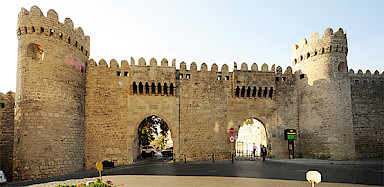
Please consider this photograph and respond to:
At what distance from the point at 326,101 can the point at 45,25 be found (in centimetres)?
1931

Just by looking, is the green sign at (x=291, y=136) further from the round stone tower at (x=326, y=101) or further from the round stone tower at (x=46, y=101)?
the round stone tower at (x=46, y=101)

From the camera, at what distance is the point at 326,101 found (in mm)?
19578

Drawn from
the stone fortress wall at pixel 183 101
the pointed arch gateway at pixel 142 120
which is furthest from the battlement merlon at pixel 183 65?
the pointed arch gateway at pixel 142 120

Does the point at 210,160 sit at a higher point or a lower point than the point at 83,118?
lower

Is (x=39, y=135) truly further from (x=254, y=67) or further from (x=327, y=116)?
(x=327, y=116)

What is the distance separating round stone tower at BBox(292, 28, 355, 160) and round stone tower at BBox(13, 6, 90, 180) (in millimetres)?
16303

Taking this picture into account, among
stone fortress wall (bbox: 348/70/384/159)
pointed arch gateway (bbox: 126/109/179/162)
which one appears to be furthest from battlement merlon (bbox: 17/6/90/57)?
stone fortress wall (bbox: 348/70/384/159)

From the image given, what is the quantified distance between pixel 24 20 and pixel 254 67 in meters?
15.7

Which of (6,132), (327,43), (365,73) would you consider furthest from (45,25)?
(365,73)

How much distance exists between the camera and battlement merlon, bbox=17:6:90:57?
15.6 metres

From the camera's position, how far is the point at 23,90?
15.1 meters

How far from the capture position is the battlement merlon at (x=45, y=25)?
15625 millimetres

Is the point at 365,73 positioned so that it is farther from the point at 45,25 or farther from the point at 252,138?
the point at 45,25

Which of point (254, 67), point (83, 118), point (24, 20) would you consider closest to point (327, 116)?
point (254, 67)
